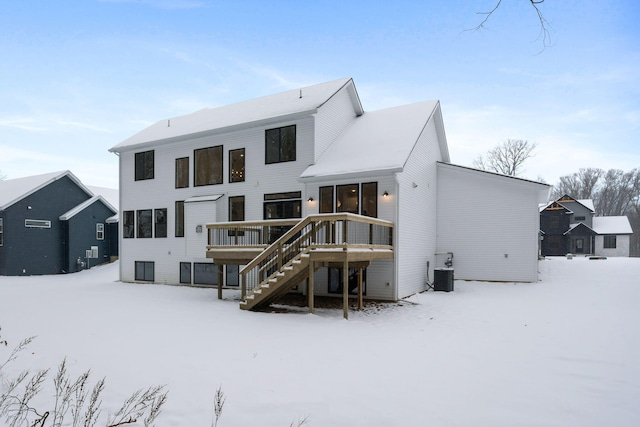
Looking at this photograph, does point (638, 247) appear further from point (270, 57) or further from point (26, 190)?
point (26, 190)

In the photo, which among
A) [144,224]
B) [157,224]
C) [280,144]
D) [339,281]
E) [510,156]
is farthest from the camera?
[510,156]

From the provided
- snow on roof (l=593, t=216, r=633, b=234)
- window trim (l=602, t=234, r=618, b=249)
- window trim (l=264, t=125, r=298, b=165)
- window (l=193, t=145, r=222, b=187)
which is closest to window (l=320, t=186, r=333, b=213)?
Answer: window trim (l=264, t=125, r=298, b=165)

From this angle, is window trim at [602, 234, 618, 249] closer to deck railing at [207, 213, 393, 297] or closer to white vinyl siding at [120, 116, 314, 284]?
deck railing at [207, 213, 393, 297]

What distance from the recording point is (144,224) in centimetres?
1806

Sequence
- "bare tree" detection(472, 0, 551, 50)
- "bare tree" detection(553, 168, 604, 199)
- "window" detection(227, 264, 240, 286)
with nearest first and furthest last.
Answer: "bare tree" detection(472, 0, 551, 50), "window" detection(227, 264, 240, 286), "bare tree" detection(553, 168, 604, 199)

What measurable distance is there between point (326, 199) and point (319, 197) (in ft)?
0.91

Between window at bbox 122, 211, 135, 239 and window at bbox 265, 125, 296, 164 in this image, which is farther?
window at bbox 122, 211, 135, 239

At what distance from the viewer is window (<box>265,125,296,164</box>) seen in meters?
14.4

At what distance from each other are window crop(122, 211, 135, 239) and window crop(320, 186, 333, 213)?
10.7 meters

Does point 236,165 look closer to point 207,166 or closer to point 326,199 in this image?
point 207,166

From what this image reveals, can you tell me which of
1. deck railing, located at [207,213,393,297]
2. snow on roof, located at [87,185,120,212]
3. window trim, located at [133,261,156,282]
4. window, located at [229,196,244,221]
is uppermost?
snow on roof, located at [87,185,120,212]

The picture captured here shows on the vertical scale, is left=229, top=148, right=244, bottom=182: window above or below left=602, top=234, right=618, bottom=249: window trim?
above

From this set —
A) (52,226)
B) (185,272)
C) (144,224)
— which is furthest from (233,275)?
(52,226)

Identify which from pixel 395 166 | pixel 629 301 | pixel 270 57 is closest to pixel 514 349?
pixel 395 166
